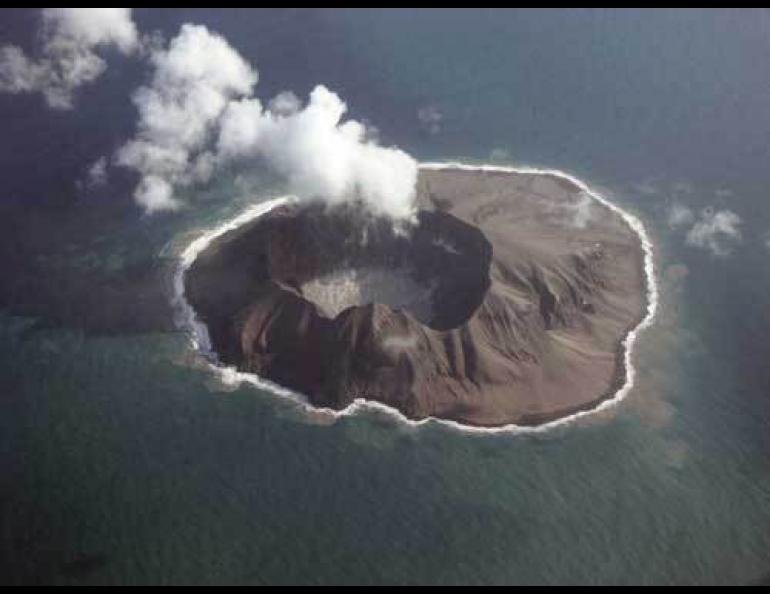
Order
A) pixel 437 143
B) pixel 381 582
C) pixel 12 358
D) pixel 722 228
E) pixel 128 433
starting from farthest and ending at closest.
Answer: pixel 437 143, pixel 722 228, pixel 12 358, pixel 128 433, pixel 381 582

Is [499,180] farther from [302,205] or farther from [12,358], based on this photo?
[12,358]

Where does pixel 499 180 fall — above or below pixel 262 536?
above

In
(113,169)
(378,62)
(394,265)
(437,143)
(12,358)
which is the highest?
(378,62)

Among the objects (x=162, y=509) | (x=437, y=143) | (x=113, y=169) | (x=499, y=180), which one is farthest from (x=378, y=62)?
(x=162, y=509)

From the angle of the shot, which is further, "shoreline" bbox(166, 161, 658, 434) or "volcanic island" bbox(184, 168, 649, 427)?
"volcanic island" bbox(184, 168, 649, 427)
